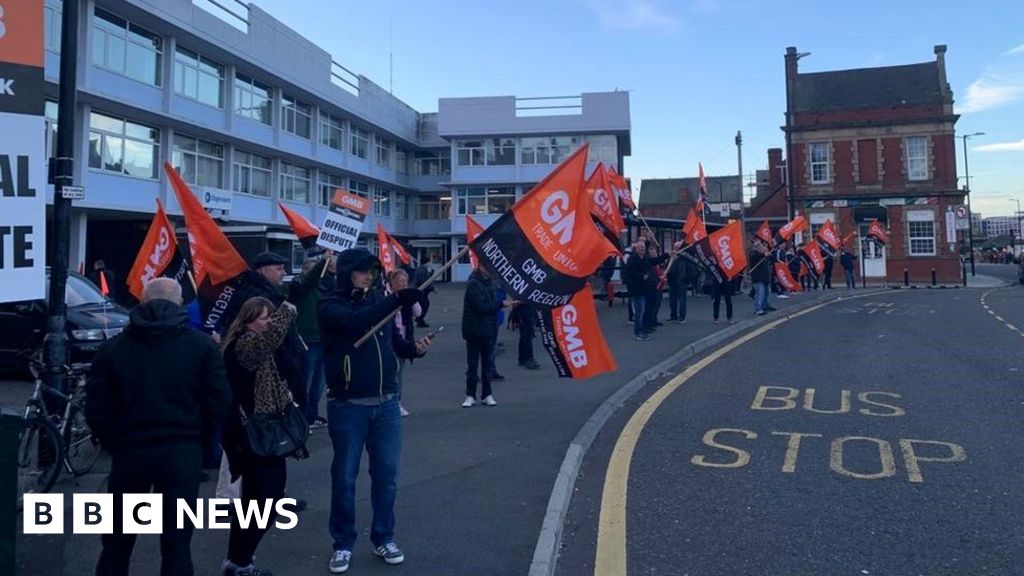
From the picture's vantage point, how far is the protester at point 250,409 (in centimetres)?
377

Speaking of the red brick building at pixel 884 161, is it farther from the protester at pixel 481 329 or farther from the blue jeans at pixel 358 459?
the blue jeans at pixel 358 459

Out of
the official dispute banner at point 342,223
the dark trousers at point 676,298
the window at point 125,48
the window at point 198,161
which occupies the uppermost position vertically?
the window at point 125,48

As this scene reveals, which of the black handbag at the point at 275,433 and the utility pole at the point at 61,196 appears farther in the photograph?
the utility pole at the point at 61,196

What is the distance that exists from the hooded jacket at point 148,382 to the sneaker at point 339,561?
3.77 feet

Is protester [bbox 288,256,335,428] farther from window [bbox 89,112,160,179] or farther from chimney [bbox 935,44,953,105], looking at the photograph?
chimney [bbox 935,44,953,105]

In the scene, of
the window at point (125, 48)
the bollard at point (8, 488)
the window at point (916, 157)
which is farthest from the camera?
the window at point (916, 157)

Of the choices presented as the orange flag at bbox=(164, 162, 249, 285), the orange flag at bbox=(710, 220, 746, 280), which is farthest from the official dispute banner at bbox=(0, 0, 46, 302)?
the orange flag at bbox=(710, 220, 746, 280)

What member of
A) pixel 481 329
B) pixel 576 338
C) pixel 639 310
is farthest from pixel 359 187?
pixel 576 338

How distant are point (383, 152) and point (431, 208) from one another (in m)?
7.08

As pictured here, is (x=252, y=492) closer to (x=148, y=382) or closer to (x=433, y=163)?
(x=148, y=382)

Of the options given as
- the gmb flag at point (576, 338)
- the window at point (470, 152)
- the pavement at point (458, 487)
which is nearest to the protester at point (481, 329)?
the pavement at point (458, 487)

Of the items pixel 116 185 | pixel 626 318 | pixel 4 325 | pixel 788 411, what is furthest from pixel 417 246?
pixel 788 411

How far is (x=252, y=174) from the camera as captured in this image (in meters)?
33.2

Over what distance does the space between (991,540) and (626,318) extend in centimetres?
1404
